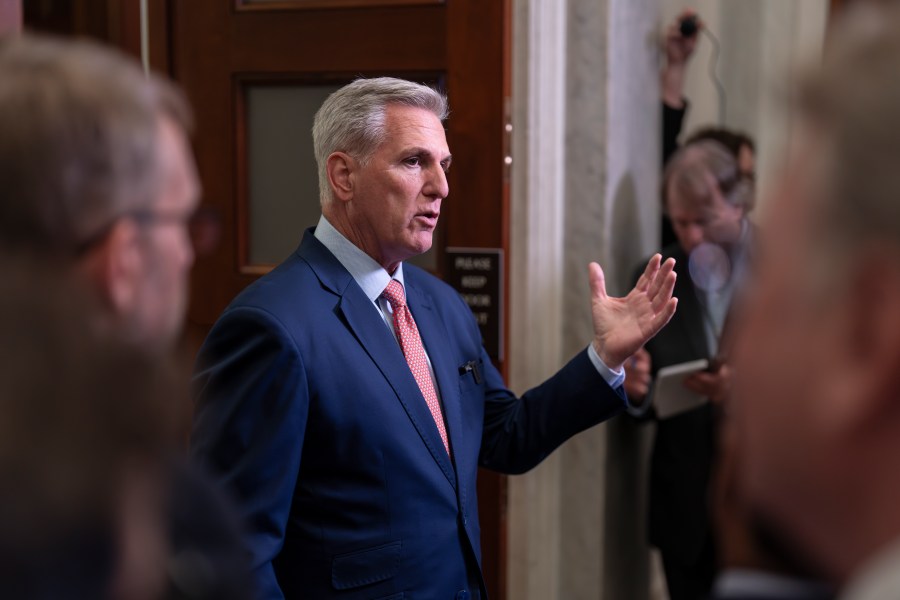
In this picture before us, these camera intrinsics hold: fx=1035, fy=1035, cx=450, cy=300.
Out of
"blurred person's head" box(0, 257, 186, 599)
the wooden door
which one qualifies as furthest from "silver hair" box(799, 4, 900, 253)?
the wooden door

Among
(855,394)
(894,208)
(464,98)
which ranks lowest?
(855,394)

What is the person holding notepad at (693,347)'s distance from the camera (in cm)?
323

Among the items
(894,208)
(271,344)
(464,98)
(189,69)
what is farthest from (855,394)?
(189,69)

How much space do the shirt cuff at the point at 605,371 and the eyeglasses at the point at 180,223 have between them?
1.29m

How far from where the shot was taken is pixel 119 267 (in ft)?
2.84

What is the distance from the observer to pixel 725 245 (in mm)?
3248

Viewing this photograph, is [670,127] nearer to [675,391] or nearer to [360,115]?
[675,391]

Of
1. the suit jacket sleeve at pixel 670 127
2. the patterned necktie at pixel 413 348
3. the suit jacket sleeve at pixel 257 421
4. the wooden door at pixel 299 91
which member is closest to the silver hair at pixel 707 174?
the suit jacket sleeve at pixel 670 127

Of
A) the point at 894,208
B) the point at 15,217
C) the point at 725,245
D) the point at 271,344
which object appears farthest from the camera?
the point at 725,245

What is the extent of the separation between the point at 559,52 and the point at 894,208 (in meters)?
2.61

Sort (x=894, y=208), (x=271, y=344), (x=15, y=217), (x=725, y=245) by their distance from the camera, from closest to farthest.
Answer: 1. (x=894, y=208)
2. (x=15, y=217)
3. (x=271, y=344)
4. (x=725, y=245)

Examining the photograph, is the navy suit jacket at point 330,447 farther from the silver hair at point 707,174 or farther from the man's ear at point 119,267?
the silver hair at point 707,174

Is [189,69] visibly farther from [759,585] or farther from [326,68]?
[759,585]

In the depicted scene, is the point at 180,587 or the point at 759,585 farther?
the point at 180,587
